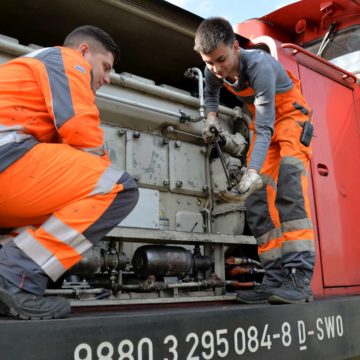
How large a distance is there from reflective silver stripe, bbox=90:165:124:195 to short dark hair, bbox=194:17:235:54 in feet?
3.09

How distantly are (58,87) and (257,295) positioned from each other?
143 cm

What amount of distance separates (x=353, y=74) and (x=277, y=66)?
1.18m

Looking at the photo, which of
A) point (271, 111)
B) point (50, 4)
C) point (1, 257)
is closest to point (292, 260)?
point (271, 111)

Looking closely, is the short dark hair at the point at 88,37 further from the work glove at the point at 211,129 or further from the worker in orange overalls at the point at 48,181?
the work glove at the point at 211,129

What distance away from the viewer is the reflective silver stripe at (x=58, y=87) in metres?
1.44

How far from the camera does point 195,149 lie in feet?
9.57

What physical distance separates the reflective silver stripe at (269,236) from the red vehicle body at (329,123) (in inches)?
14.3

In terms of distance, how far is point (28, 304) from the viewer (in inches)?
52.4

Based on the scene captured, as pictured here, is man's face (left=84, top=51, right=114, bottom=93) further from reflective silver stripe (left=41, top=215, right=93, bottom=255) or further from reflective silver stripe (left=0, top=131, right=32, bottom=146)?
reflective silver stripe (left=41, top=215, right=93, bottom=255)

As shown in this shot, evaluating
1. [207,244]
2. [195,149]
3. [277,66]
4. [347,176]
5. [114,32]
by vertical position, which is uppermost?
[114,32]

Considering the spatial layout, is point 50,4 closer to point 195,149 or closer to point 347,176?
point 195,149

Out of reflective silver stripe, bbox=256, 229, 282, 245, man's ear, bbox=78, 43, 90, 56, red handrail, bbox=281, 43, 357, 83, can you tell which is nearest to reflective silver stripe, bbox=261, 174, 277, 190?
reflective silver stripe, bbox=256, 229, 282, 245

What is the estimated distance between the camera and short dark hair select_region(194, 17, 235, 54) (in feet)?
7.11

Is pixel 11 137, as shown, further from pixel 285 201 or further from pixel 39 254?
pixel 285 201
